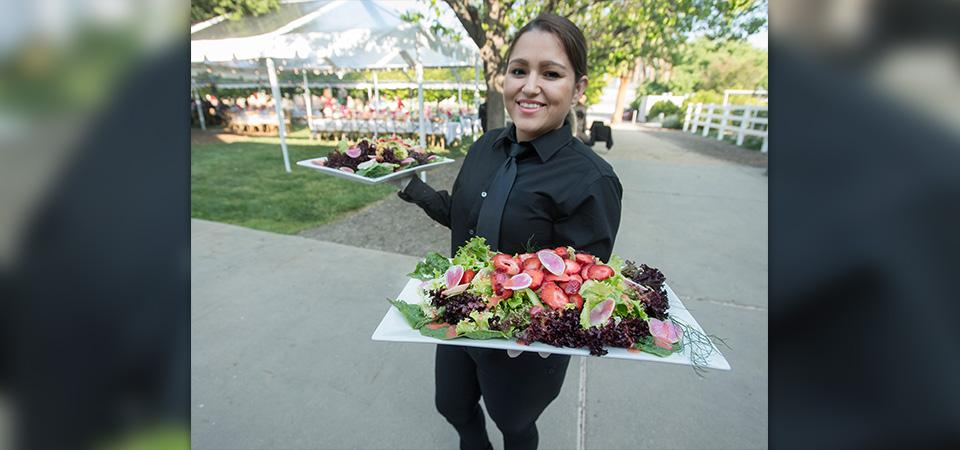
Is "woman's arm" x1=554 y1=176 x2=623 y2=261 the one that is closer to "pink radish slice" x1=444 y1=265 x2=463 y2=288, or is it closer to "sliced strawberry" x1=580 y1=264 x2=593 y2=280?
"sliced strawberry" x1=580 y1=264 x2=593 y2=280

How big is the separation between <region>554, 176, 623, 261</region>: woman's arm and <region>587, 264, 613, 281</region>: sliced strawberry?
5.2 inches

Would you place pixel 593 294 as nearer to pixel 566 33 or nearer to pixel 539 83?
pixel 539 83

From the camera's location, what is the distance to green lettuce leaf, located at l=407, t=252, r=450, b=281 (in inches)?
76.5

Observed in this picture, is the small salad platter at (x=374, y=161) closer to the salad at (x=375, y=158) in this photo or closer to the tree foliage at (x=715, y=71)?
the salad at (x=375, y=158)

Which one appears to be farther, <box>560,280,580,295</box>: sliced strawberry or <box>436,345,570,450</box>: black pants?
<box>436,345,570,450</box>: black pants

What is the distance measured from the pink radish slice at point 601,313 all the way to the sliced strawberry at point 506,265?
0.30 m

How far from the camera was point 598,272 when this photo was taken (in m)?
1.60

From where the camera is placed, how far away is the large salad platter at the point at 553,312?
1439mm

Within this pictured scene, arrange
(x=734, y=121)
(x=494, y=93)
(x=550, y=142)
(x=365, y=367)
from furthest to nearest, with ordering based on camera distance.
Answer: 1. (x=734, y=121)
2. (x=494, y=93)
3. (x=365, y=367)
4. (x=550, y=142)

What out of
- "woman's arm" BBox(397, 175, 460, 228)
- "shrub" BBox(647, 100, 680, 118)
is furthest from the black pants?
"shrub" BBox(647, 100, 680, 118)

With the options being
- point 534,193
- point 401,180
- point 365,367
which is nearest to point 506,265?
point 534,193

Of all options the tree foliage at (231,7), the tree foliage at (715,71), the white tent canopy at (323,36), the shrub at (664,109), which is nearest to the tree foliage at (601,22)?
the white tent canopy at (323,36)

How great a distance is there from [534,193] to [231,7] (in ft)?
55.5
